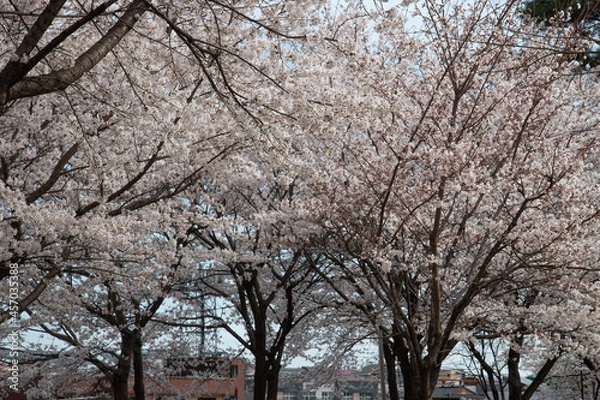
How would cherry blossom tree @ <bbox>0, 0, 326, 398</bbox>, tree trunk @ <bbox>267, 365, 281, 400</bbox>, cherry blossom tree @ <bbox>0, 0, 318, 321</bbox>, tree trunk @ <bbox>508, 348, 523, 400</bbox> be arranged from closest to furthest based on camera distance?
cherry blossom tree @ <bbox>0, 0, 326, 398</bbox> → cherry blossom tree @ <bbox>0, 0, 318, 321</bbox> → tree trunk @ <bbox>267, 365, 281, 400</bbox> → tree trunk @ <bbox>508, 348, 523, 400</bbox>

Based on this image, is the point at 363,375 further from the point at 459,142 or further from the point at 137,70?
the point at 137,70

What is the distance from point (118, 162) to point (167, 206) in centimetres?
293

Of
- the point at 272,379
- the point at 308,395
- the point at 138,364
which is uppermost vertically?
the point at 138,364

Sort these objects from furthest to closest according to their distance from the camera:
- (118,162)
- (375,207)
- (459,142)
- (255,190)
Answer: (255,190) → (375,207) → (459,142) → (118,162)

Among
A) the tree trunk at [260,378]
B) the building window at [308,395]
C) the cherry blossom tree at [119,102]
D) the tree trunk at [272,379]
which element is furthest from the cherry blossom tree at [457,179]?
the building window at [308,395]

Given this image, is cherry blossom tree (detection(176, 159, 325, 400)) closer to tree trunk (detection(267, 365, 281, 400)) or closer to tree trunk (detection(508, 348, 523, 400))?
tree trunk (detection(267, 365, 281, 400))

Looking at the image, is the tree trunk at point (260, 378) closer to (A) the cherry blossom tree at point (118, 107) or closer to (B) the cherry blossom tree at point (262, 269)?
(B) the cherry blossom tree at point (262, 269)

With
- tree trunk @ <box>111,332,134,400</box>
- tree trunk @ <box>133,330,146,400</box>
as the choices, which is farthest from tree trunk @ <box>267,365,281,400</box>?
tree trunk @ <box>111,332,134,400</box>

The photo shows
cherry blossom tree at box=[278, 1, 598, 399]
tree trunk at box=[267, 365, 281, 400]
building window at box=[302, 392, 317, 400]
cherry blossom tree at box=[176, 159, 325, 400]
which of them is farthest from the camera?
building window at box=[302, 392, 317, 400]

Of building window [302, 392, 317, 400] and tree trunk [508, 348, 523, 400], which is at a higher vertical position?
tree trunk [508, 348, 523, 400]

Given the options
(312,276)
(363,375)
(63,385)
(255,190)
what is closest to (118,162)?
(255,190)

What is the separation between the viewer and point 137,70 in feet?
22.4

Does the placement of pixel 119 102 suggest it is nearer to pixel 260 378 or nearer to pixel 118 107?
pixel 118 107

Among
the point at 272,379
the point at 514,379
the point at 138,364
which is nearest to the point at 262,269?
the point at 272,379
